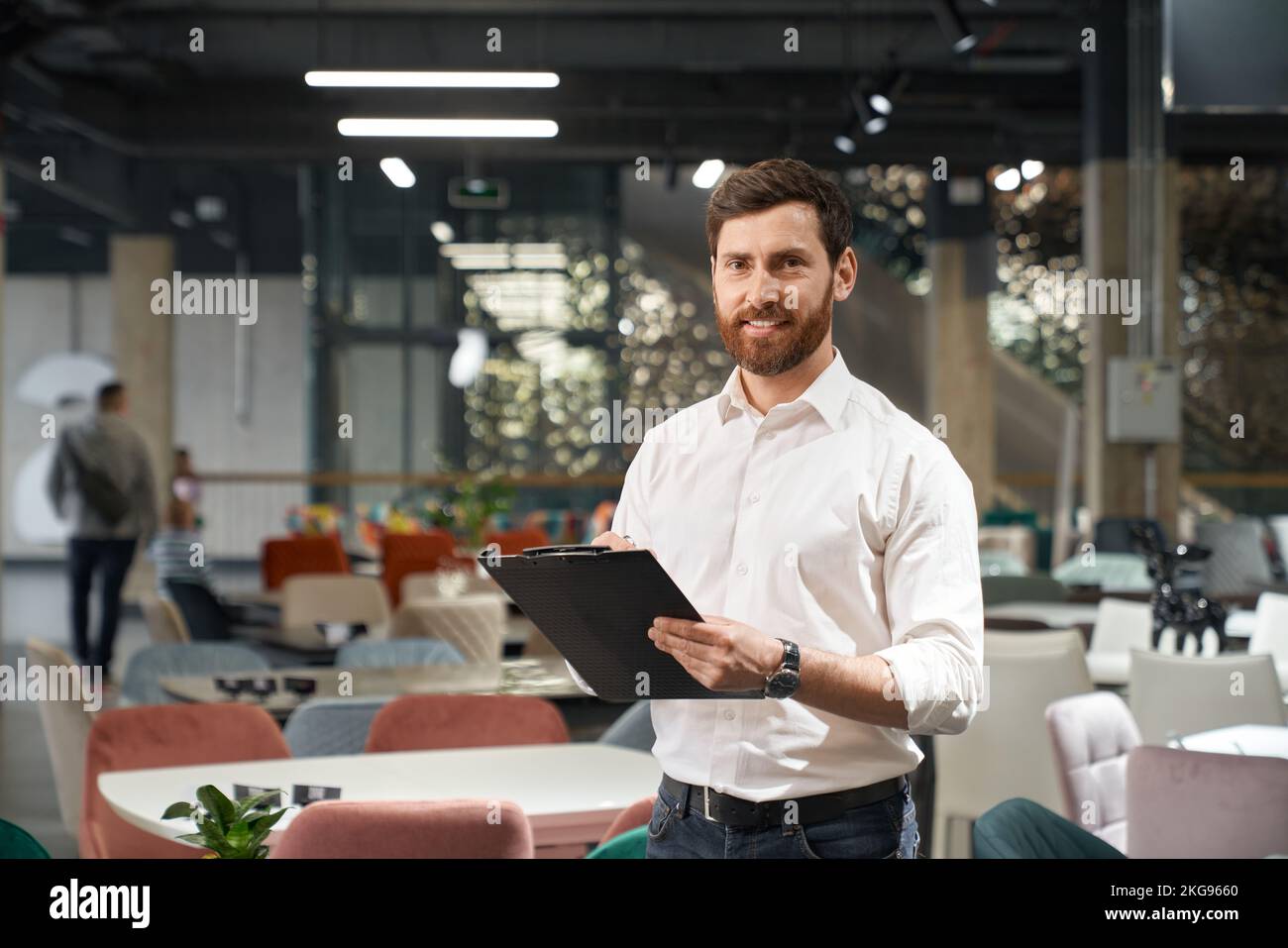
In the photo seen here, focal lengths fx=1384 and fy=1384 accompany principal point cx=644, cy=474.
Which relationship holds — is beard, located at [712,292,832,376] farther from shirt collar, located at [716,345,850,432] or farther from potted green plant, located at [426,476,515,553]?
potted green plant, located at [426,476,515,553]

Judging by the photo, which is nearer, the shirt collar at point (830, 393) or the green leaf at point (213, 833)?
the shirt collar at point (830, 393)

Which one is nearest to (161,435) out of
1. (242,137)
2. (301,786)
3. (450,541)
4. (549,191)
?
(242,137)

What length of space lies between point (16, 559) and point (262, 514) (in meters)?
5.02

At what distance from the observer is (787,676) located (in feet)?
4.81

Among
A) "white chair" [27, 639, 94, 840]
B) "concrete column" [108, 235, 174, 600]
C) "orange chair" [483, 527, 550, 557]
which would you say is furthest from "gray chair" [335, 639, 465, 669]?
"concrete column" [108, 235, 174, 600]

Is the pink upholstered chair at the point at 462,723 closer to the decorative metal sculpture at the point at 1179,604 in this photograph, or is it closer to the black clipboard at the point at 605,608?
the black clipboard at the point at 605,608

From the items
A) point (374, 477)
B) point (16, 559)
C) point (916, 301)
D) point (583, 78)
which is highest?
point (583, 78)

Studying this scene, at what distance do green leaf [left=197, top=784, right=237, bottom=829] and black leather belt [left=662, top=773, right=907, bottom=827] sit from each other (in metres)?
0.72

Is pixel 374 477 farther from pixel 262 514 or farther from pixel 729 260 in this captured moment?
pixel 729 260

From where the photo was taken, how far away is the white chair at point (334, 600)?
6.67 meters

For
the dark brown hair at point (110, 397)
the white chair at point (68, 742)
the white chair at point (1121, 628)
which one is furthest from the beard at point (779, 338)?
the dark brown hair at point (110, 397)

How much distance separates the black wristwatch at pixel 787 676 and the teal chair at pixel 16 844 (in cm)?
135

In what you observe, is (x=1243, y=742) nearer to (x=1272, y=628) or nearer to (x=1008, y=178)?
(x=1272, y=628)
